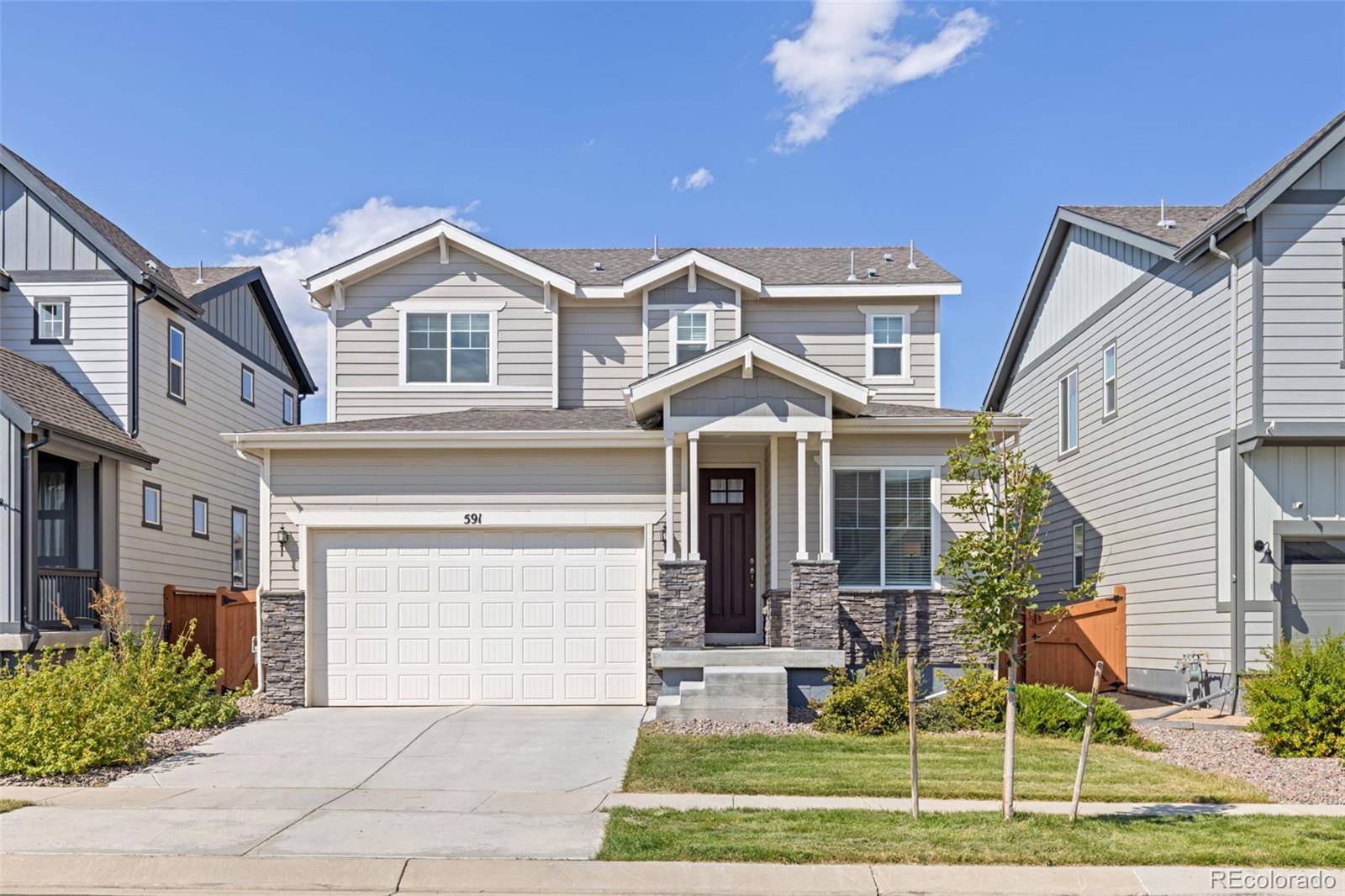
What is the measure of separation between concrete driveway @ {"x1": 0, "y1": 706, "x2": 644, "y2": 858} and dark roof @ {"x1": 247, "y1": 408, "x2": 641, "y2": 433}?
12.5ft

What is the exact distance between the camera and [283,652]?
642 inches

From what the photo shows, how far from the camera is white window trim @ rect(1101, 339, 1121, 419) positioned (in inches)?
760

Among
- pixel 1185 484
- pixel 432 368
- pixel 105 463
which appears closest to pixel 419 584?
pixel 432 368

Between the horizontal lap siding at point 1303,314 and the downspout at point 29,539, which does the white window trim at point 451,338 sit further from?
the horizontal lap siding at point 1303,314

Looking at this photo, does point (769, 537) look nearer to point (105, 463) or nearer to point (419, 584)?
point (419, 584)

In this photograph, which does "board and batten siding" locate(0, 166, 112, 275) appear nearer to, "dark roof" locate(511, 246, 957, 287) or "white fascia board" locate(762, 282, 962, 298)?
"dark roof" locate(511, 246, 957, 287)

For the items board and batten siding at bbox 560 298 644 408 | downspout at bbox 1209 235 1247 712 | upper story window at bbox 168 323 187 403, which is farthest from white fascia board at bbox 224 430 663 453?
downspout at bbox 1209 235 1247 712

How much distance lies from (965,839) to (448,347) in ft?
42.0

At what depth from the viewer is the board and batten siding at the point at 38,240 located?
64.0ft

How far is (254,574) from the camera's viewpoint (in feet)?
84.3

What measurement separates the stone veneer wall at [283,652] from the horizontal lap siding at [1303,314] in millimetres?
12738

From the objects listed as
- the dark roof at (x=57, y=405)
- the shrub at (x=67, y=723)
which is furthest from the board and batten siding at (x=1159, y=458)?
the dark roof at (x=57, y=405)

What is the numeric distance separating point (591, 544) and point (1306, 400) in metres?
9.19
